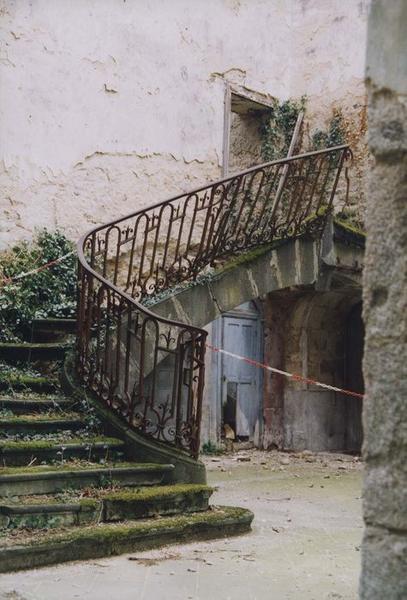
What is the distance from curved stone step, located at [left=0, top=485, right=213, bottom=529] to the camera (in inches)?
178

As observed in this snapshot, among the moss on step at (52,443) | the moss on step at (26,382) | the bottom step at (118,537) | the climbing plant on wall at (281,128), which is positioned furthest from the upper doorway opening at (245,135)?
the bottom step at (118,537)

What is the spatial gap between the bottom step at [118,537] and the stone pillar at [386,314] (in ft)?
8.72

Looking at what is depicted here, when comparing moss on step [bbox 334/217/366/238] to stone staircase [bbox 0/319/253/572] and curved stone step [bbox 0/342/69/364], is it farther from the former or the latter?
stone staircase [bbox 0/319/253/572]

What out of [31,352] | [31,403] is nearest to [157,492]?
[31,403]

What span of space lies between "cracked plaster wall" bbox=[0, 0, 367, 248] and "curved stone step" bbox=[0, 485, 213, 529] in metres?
3.98

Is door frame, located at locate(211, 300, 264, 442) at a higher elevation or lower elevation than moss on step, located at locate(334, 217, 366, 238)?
lower

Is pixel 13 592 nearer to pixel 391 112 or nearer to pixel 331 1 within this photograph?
pixel 391 112

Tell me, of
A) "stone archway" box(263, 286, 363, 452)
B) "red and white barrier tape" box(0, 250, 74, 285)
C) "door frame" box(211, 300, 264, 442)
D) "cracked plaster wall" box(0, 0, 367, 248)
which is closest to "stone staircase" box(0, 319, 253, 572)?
"red and white barrier tape" box(0, 250, 74, 285)

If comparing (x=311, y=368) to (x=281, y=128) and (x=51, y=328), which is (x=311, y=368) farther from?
(x=51, y=328)

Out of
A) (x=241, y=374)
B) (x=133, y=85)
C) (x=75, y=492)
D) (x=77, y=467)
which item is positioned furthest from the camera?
(x=241, y=374)

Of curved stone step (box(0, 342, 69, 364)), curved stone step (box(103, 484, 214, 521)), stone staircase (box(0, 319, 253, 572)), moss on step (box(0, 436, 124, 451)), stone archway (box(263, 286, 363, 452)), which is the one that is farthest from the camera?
stone archway (box(263, 286, 363, 452))

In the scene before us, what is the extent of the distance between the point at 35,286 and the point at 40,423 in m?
2.61

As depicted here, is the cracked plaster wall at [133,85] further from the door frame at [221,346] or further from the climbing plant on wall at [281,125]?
the door frame at [221,346]

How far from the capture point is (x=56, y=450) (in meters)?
5.36
